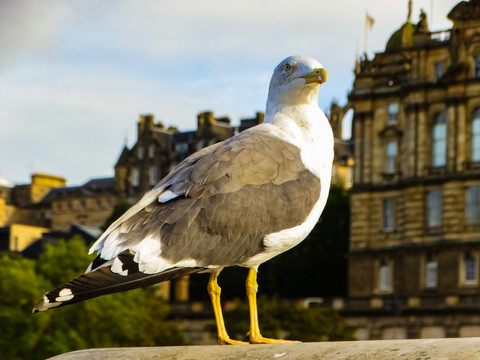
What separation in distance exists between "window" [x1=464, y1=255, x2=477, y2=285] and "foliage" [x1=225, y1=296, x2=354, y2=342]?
646 inches

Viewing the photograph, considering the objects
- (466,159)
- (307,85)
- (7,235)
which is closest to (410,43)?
(466,159)

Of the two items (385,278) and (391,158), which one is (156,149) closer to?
(391,158)

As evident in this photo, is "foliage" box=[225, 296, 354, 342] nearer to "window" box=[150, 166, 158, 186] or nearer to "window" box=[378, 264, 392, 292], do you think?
"window" box=[378, 264, 392, 292]

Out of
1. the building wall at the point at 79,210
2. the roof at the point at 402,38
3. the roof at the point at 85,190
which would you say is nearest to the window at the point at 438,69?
the roof at the point at 402,38

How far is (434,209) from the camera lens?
90.2 m

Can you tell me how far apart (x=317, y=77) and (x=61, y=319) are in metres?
62.5

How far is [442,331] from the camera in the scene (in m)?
84.7

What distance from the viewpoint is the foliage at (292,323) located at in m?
69.4

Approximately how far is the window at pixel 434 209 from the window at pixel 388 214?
3193 mm

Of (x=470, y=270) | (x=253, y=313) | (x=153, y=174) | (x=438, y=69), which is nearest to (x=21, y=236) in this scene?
(x=153, y=174)

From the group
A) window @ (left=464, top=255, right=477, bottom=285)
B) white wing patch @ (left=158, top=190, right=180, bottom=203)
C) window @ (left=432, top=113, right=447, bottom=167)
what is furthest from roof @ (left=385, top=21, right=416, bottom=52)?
white wing patch @ (left=158, top=190, right=180, bottom=203)

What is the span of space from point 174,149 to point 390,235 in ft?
167

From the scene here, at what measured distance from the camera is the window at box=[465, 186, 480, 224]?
286ft

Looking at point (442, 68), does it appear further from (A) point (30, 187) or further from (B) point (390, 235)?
(A) point (30, 187)
